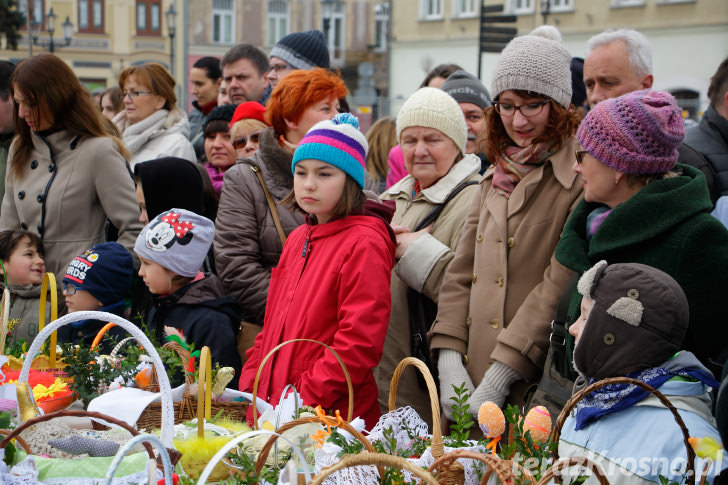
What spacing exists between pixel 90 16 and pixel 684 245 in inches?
1482

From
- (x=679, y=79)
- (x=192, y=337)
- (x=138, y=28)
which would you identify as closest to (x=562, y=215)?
(x=192, y=337)

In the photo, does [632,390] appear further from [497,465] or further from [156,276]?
[156,276]

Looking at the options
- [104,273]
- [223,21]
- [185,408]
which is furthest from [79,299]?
[223,21]

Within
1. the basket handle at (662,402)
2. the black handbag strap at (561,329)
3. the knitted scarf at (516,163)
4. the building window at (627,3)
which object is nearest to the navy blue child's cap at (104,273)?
the knitted scarf at (516,163)

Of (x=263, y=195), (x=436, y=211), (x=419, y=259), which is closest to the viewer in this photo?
(x=419, y=259)

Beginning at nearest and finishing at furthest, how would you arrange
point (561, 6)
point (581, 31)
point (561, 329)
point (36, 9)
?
1. point (561, 329)
2. point (581, 31)
3. point (561, 6)
4. point (36, 9)

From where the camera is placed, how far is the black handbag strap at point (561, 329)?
8.91ft

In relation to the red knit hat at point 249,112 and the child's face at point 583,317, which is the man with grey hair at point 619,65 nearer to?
the child's face at point 583,317

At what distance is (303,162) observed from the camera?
326cm

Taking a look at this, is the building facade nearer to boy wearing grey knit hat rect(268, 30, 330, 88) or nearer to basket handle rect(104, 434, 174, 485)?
boy wearing grey knit hat rect(268, 30, 330, 88)

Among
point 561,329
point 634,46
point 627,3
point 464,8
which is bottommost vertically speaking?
point 561,329

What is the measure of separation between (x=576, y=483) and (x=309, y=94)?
106 inches

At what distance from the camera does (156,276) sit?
3682 mm

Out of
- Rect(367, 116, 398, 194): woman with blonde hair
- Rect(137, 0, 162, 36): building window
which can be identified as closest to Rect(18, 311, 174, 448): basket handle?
Rect(367, 116, 398, 194): woman with blonde hair
